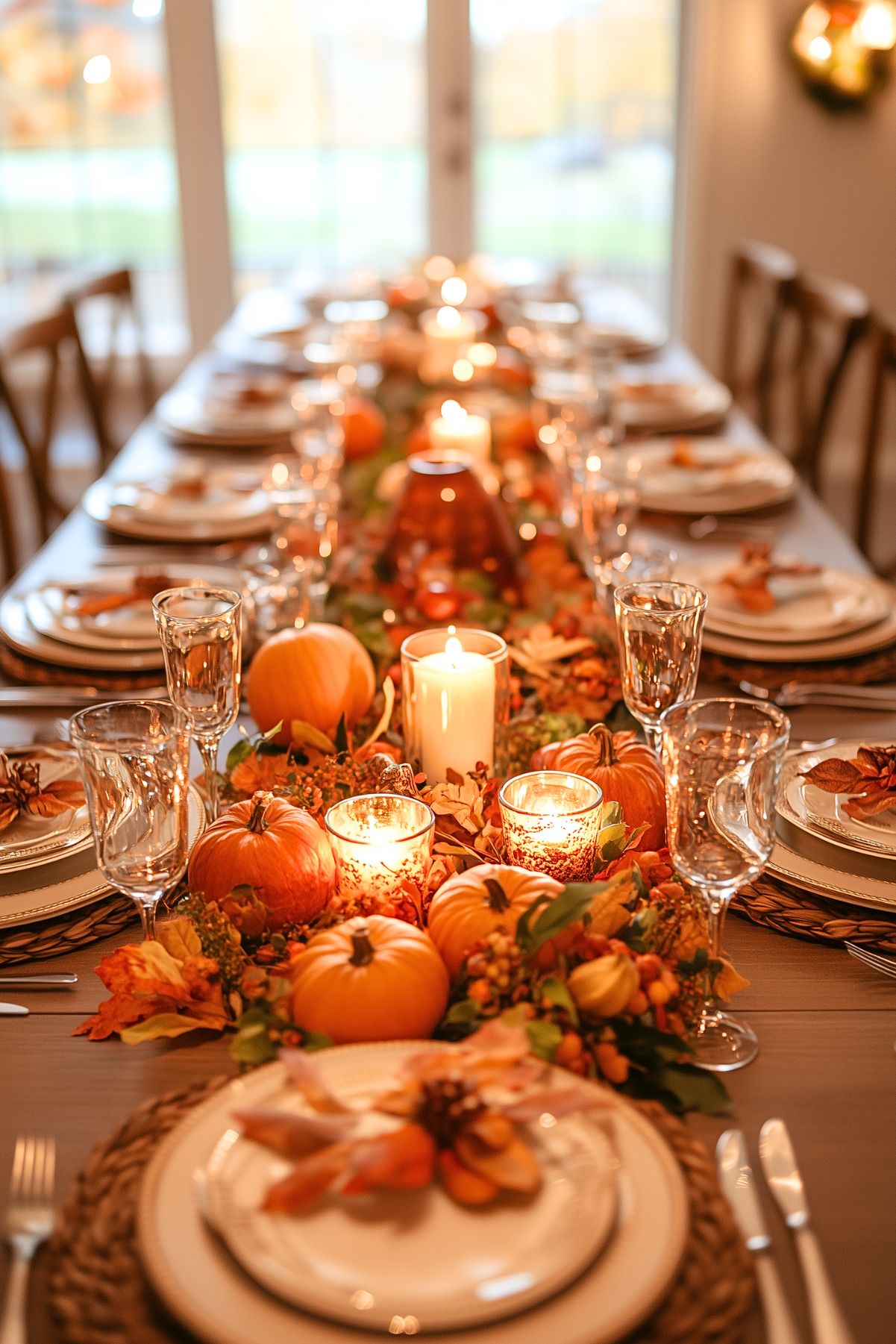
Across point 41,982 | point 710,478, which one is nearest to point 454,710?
point 41,982

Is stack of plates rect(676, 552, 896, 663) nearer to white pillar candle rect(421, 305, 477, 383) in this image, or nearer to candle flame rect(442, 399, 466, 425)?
candle flame rect(442, 399, 466, 425)

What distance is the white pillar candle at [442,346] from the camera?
253 centimetres

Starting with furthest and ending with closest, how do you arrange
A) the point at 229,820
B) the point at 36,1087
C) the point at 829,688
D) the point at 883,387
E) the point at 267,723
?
the point at 883,387 < the point at 829,688 < the point at 267,723 < the point at 229,820 < the point at 36,1087

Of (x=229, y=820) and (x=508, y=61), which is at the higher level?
(x=508, y=61)

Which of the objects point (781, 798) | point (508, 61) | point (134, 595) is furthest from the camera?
point (508, 61)

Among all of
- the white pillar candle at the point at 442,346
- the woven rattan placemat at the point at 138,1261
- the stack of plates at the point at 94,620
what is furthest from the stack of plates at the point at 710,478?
the woven rattan placemat at the point at 138,1261

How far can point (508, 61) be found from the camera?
16.1 feet

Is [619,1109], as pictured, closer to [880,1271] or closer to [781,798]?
[880,1271]

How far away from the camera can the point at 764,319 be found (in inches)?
148

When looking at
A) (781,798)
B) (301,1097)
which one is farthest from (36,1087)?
(781,798)

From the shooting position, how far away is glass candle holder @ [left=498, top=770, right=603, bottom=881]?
0.84m

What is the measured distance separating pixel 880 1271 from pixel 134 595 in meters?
1.08

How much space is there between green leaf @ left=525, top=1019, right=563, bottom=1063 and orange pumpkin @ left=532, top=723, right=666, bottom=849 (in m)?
0.22

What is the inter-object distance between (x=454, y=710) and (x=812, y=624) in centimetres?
53
